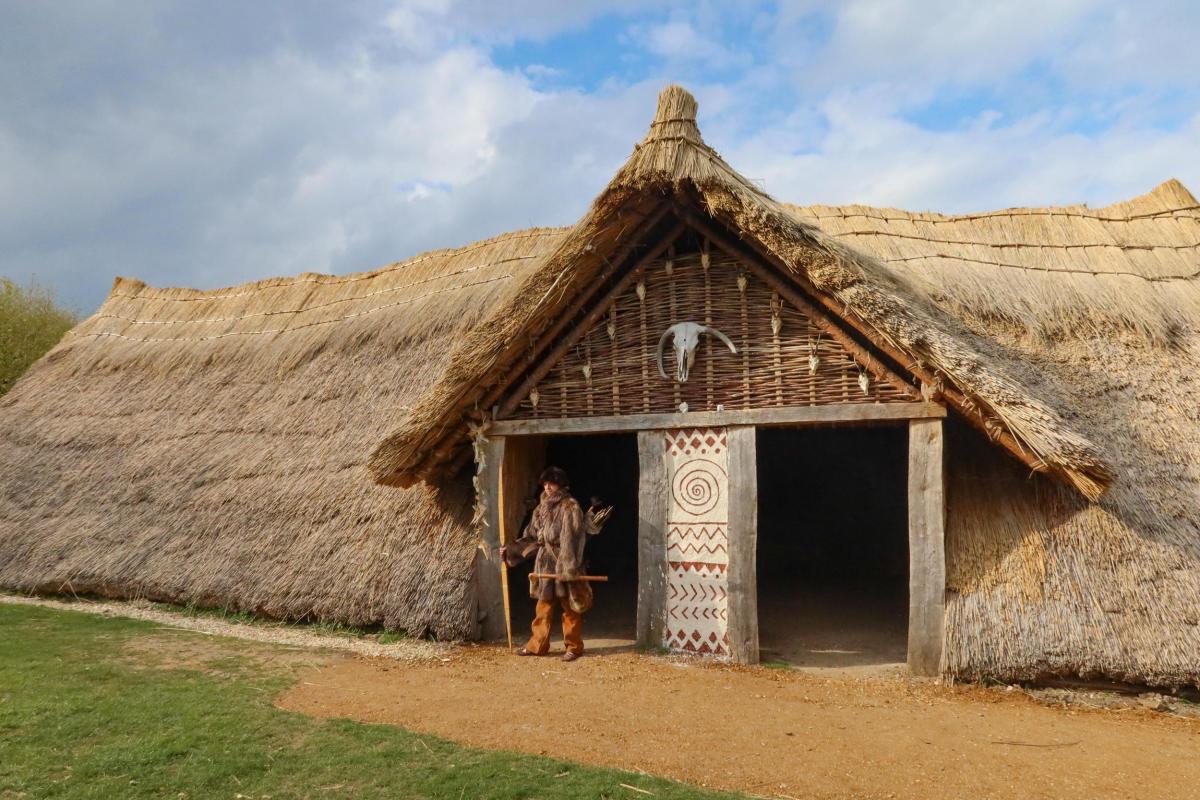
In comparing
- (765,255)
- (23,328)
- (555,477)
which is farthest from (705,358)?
(23,328)

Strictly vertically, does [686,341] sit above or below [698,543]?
above

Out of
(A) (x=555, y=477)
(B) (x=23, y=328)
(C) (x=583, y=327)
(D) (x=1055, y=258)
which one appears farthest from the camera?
(B) (x=23, y=328)

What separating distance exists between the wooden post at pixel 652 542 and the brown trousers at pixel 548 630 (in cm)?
53

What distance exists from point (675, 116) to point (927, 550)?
4021mm

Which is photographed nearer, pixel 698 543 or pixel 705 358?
pixel 698 543

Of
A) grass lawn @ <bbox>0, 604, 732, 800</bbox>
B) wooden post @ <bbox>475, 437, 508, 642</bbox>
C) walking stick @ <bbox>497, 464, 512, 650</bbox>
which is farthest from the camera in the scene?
wooden post @ <bbox>475, 437, 508, 642</bbox>

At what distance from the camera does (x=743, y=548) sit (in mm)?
7004

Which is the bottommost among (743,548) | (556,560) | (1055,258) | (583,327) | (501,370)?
(556,560)

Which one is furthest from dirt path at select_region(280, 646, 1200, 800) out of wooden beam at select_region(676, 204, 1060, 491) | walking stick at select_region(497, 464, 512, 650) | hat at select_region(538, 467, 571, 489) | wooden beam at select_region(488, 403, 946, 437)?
wooden beam at select_region(488, 403, 946, 437)

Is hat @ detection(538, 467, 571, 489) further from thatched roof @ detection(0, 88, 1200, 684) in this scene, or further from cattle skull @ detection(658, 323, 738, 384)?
cattle skull @ detection(658, 323, 738, 384)

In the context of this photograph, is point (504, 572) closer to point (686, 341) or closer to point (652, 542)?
point (652, 542)

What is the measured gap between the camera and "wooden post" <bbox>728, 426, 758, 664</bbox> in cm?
690

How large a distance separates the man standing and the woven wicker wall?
0.86 m

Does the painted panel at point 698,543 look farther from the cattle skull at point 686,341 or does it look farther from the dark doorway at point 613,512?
the dark doorway at point 613,512
